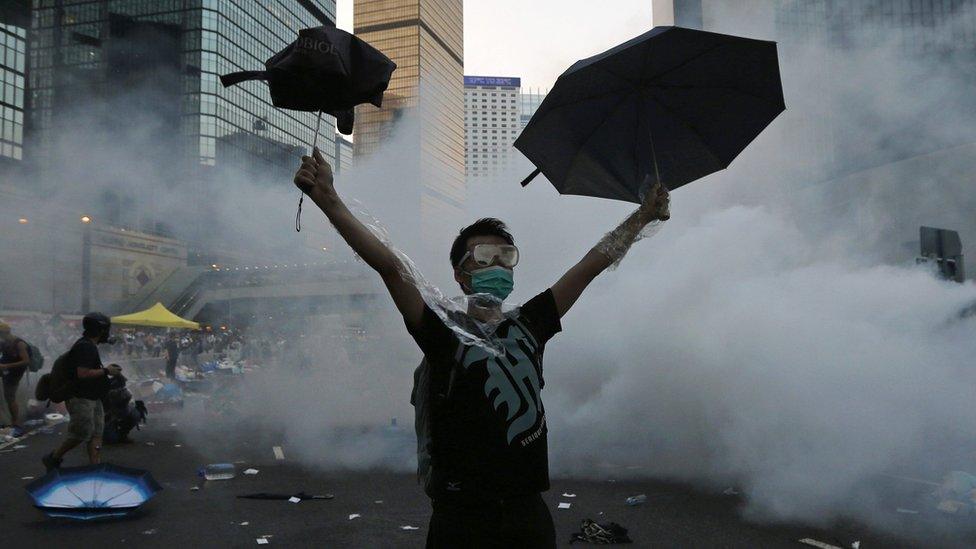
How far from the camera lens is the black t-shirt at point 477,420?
1.34 meters

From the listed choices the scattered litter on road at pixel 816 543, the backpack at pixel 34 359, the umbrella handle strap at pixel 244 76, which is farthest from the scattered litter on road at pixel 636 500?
the backpack at pixel 34 359

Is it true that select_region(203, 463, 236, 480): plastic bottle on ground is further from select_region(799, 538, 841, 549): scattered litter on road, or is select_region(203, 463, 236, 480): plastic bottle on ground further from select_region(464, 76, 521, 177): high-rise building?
select_region(799, 538, 841, 549): scattered litter on road

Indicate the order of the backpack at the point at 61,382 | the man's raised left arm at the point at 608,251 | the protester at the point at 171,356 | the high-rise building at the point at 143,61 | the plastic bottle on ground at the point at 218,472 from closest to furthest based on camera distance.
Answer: the man's raised left arm at the point at 608,251 → the backpack at the point at 61,382 → the plastic bottle on ground at the point at 218,472 → the protester at the point at 171,356 → the high-rise building at the point at 143,61

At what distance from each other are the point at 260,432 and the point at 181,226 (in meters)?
12.2

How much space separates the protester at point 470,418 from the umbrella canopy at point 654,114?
2.59 feet

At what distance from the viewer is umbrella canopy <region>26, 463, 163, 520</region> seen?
4.09 meters

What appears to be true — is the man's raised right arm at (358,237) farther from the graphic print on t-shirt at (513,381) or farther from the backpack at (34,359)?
the backpack at (34,359)

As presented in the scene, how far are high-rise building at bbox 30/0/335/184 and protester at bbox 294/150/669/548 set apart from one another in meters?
8.06

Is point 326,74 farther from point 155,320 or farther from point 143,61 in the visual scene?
point 143,61

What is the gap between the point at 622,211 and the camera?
7.45 metres

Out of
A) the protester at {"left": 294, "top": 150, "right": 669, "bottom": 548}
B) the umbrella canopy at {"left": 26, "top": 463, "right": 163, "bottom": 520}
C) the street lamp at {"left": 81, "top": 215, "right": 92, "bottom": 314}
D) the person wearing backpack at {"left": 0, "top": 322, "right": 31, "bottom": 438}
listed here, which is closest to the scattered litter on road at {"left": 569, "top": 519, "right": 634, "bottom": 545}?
the protester at {"left": 294, "top": 150, "right": 669, "bottom": 548}

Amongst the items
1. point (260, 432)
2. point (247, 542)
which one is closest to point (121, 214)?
point (260, 432)

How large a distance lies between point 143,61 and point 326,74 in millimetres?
21201

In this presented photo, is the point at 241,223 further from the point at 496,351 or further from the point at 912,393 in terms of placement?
the point at 496,351
